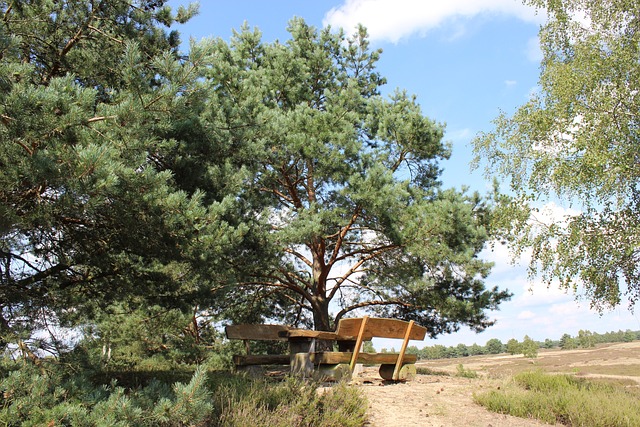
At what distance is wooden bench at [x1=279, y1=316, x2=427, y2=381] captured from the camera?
6.91m

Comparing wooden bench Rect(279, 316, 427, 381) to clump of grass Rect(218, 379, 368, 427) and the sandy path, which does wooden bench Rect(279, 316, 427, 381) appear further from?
clump of grass Rect(218, 379, 368, 427)

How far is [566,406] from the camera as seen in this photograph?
18.6ft

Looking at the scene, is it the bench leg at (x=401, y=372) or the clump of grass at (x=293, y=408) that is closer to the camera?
the clump of grass at (x=293, y=408)

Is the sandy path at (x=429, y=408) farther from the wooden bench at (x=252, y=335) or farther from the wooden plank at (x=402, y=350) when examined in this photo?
the wooden bench at (x=252, y=335)

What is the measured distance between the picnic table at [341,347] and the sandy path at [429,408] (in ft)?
1.47

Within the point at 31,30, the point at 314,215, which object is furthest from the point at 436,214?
the point at 31,30

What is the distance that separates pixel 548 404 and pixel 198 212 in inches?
202

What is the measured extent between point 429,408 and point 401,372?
6.98ft

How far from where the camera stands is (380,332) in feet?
23.7

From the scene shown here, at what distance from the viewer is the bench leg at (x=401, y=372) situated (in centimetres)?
760

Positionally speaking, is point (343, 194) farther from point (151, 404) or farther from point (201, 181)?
point (151, 404)

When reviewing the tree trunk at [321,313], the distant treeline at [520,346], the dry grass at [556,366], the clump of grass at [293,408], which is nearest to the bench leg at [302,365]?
the clump of grass at [293,408]

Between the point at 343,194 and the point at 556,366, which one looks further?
the point at 556,366

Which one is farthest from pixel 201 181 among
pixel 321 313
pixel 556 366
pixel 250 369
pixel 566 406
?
pixel 556 366
